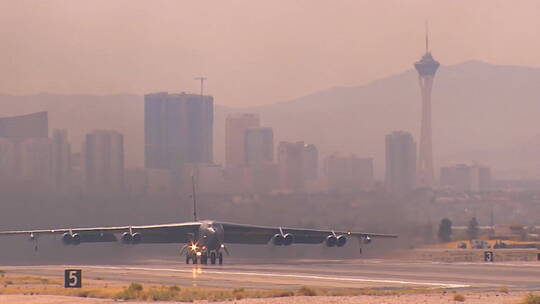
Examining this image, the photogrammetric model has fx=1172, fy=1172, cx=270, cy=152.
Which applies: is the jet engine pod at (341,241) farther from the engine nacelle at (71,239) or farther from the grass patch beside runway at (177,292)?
the grass patch beside runway at (177,292)

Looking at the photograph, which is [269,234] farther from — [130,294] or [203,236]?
[130,294]

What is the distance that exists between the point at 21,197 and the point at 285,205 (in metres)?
32.3

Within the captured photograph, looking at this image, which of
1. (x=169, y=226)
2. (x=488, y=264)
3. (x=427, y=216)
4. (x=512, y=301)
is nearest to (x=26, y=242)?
(x=169, y=226)

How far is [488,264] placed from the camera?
103625mm

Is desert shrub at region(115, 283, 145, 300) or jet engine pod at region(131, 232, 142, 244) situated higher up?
jet engine pod at region(131, 232, 142, 244)

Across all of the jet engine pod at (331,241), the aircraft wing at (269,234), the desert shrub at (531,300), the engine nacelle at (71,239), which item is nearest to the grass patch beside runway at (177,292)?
the desert shrub at (531,300)

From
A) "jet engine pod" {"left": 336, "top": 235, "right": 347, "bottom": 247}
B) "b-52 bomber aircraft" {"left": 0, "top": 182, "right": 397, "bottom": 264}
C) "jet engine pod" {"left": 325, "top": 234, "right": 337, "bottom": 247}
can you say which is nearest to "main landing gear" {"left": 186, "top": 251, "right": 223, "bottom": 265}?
"b-52 bomber aircraft" {"left": 0, "top": 182, "right": 397, "bottom": 264}

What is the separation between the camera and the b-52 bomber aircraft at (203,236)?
11000 centimetres

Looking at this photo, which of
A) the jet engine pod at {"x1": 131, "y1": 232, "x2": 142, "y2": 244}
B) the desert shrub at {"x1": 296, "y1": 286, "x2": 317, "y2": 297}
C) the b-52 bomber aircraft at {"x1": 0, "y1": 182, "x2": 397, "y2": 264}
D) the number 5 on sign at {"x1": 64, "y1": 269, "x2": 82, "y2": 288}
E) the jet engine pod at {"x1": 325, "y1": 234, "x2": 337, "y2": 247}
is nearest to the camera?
the desert shrub at {"x1": 296, "y1": 286, "x2": 317, "y2": 297}

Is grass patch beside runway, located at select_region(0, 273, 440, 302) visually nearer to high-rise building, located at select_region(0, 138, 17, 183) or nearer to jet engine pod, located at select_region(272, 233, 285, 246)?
jet engine pod, located at select_region(272, 233, 285, 246)

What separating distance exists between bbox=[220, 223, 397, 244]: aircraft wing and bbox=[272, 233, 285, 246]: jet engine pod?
62.1 inches

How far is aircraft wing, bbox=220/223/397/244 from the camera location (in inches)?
4582

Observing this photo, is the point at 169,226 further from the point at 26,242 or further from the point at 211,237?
the point at 26,242

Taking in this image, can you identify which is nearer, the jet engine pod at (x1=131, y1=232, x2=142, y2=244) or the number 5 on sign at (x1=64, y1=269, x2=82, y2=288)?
the number 5 on sign at (x1=64, y1=269, x2=82, y2=288)
